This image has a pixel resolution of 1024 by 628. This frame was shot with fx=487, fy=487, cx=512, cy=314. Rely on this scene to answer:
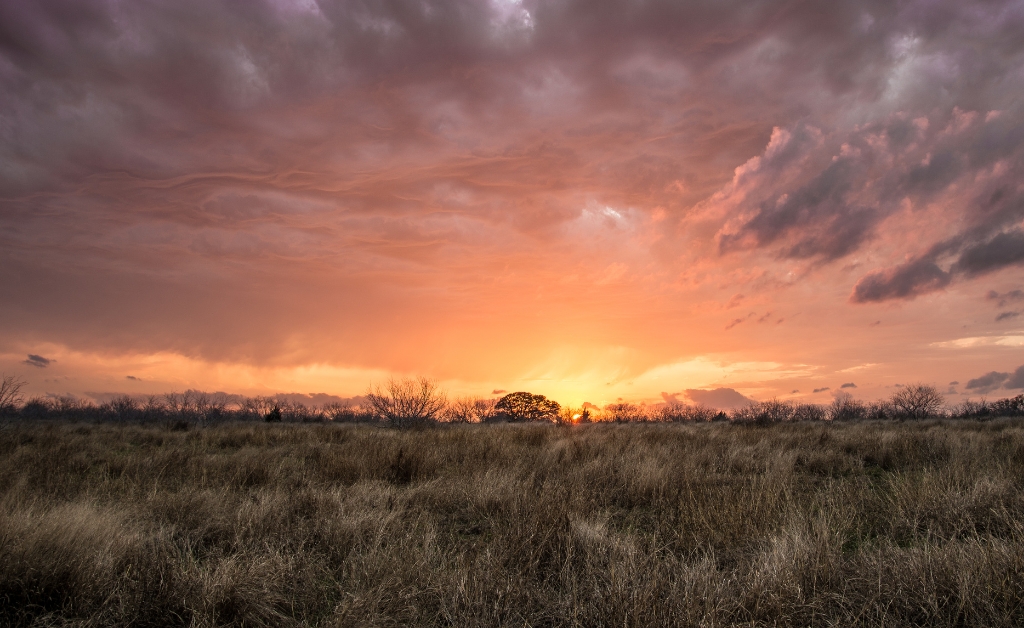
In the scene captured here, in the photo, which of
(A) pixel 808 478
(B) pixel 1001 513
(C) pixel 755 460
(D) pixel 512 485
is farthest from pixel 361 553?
(C) pixel 755 460

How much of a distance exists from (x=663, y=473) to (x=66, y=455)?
1220 centimetres

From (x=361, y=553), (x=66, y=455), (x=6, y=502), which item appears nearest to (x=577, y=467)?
(x=361, y=553)

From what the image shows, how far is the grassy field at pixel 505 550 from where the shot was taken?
334cm

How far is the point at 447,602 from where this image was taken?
11.7ft

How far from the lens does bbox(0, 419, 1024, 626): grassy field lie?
11.0 feet

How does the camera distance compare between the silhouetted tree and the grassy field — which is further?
the silhouetted tree

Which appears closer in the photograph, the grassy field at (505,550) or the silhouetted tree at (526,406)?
the grassy field at (505,550)

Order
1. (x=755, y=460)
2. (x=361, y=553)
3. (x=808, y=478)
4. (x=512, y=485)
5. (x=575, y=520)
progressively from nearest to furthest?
(x=361, y=553) → (x=575, y=520) → (x=512, y=485) → (x=808, y=478) → (x=755, y=460)

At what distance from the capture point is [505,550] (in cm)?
435

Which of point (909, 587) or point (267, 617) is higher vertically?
point (909, 587)

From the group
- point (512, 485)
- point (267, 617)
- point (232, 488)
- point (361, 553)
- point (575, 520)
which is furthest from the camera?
point (232, 488)

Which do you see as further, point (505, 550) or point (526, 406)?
point (526, 406)

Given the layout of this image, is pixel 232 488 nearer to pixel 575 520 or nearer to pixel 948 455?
pixel 575 520

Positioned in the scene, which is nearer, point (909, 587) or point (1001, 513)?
point (909, 587)
